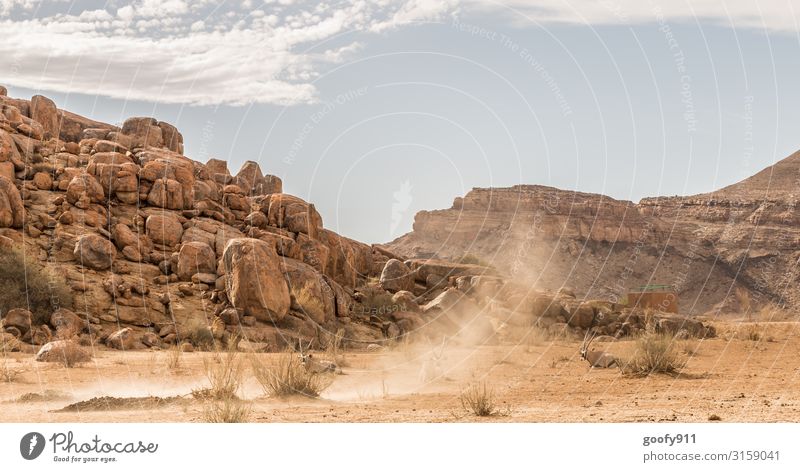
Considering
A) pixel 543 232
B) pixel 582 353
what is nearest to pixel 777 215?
pixel 543 232

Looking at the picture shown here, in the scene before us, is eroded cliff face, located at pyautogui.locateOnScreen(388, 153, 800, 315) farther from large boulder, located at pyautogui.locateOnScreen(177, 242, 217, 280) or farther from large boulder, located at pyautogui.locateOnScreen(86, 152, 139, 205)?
large boulder, located at pyautogui.locateOnScreen(177, 242, 217, 280)

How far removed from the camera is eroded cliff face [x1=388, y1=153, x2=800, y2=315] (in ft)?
263

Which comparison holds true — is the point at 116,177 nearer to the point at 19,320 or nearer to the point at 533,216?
the point at 19,320

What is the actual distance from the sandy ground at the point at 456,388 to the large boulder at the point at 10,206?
30.3 ft

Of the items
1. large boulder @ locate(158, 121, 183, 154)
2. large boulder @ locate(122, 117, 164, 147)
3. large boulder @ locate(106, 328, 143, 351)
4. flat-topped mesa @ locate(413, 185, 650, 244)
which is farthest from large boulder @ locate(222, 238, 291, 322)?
flat-topped mesa @ locate(413, 185, 650, 244)

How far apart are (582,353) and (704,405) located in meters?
10.1

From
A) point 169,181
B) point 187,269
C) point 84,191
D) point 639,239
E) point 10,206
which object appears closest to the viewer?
point 10,206

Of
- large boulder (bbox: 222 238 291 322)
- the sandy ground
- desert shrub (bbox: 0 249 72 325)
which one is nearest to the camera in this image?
the sandy ground

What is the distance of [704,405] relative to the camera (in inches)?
590

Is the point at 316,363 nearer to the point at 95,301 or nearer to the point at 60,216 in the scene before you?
the point at 95,301

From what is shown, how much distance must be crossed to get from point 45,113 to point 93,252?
15846 mm

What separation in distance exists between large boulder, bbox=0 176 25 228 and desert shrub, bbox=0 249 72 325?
2503 millimetres

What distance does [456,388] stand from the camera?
19078 millimetres

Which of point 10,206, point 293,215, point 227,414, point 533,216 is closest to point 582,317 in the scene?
point 293,215
